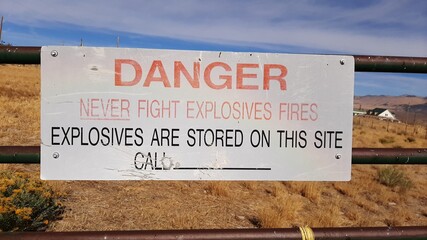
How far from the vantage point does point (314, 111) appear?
1.91 metres

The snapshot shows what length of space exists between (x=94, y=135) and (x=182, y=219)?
4.66 metres

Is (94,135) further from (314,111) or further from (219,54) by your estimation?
(314,111)

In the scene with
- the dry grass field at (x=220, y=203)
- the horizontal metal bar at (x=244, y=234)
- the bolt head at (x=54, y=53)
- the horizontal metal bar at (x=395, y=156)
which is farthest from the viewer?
the dry grass field at (x=220, y=203)

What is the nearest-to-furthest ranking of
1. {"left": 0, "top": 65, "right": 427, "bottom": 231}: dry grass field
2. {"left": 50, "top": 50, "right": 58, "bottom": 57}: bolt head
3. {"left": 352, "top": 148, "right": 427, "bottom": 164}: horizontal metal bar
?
{"left": 50, "top": 50, "right": 58, "bottom": 57}: bolt head < {"left": 352, "top": 148, "right": 427, "bottom": 164}: horizontal metal bar < {"left": 0, "top": 65, "right": 427, "bottom": 231}: dry grass field

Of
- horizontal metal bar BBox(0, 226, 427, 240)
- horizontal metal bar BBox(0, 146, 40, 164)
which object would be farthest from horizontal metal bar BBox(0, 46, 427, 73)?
horizontal metal bar BBox(0, 226, 427, 240)

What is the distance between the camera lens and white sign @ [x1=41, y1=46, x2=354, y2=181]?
5.80 ft

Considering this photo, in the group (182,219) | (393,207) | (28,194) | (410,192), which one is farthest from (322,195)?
(28,194)

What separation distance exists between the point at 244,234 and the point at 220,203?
6.13 metres

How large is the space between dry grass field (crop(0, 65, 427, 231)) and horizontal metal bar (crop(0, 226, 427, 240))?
4.26 meters

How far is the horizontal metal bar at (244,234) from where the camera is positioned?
159 cm

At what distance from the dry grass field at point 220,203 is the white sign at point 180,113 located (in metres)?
4.23

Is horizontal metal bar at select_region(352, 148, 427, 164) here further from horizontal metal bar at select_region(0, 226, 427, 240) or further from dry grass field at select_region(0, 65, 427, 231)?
dry grass field at select_region(0, 65, 427, 231)

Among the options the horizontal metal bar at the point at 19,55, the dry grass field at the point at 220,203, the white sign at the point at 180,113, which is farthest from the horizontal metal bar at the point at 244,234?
the dry grass field at the point at 220,203

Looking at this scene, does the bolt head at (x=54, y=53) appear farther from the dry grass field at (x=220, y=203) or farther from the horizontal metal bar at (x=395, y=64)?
the dry grass field at (x=220, y=203)
